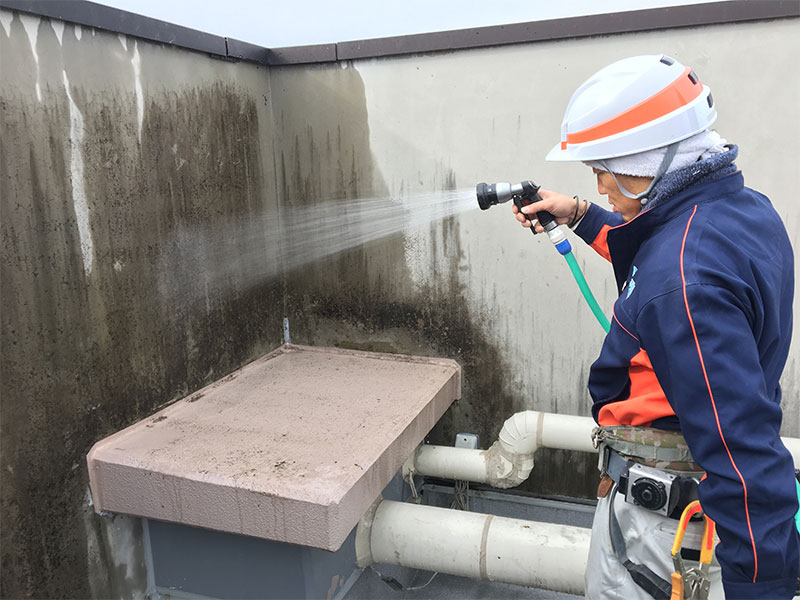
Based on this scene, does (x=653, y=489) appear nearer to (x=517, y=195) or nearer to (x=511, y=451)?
(x=517, y=195)

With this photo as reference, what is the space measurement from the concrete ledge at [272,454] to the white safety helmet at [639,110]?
1372 mm

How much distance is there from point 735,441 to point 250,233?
9.03 ft

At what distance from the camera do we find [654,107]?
1349 mm

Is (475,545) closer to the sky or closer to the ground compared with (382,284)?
closer to the ground

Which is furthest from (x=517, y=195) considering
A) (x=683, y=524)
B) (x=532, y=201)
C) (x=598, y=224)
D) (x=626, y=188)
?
(x=683, y=524)

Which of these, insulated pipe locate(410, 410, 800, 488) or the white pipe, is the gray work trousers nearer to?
insulated pipe locate(410, 410, 800, 488)

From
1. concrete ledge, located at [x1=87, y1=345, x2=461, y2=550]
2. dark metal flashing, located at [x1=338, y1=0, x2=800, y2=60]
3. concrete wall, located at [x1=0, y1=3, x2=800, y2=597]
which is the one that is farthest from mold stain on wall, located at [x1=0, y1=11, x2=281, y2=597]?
dark metal flashing, located at [x1=338, y1=0, x2=800, y2=60]

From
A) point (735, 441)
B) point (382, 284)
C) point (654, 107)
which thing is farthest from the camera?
point (382, 284)

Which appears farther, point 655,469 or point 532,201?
point 532,201

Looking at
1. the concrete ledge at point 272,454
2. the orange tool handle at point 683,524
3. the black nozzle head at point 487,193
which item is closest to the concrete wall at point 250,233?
the concrete ledge at point 272,454

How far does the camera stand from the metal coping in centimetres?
227

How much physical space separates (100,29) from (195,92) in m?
0.59

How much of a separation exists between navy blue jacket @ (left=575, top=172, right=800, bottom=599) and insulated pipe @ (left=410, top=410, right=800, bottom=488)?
65.8 inches

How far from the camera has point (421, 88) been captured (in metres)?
3.19
